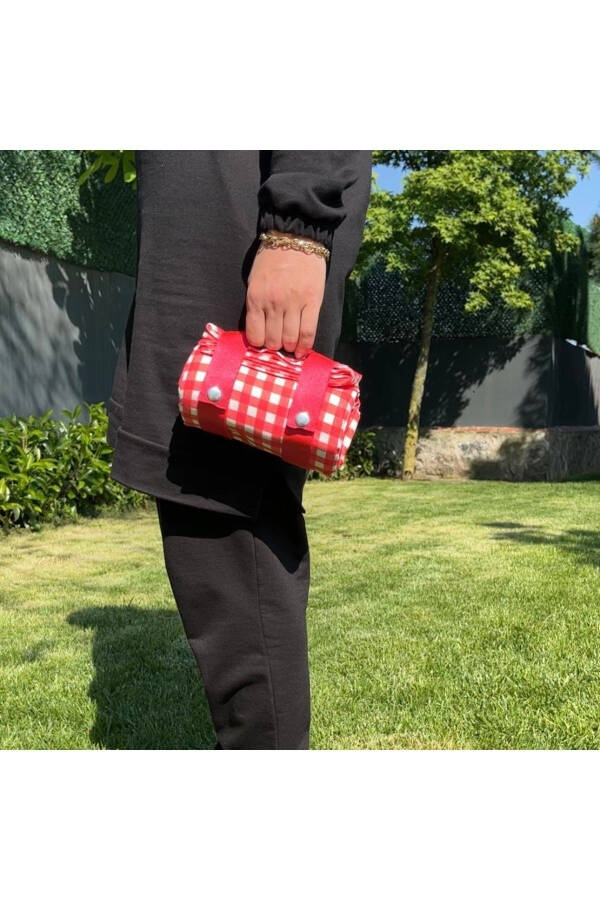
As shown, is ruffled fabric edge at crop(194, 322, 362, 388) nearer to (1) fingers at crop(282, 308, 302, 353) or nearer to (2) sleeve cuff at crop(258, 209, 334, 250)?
(1) fingers at crop(282, 308, 302, 353)

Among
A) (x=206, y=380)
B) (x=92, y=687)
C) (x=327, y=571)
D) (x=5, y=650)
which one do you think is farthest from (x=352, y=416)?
(x=327, y=571)

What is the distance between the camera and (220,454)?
153cm

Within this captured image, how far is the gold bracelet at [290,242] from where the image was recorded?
4.47ft

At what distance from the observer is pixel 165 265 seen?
1492 mm

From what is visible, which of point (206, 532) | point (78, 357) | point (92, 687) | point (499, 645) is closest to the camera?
point (206, 532)

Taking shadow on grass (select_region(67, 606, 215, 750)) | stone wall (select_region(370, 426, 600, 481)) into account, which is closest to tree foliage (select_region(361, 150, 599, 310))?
stone wall (select_region(370, 426, 600, 481))

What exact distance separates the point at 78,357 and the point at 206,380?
7.15 metres

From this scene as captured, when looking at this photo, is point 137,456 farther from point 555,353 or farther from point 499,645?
point 555,353

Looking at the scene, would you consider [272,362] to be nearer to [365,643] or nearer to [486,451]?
[365,643]

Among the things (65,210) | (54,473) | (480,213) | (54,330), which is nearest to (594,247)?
(480,213)

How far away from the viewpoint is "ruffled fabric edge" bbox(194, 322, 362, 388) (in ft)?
4.69

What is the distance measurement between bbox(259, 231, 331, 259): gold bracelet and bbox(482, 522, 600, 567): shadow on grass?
386 cm

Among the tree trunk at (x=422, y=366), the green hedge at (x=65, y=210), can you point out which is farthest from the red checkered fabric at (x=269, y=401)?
the tree trunk at (x=422, y=366)

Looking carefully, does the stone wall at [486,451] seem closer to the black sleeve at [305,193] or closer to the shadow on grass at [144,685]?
the shadow on grass at [144,685]
